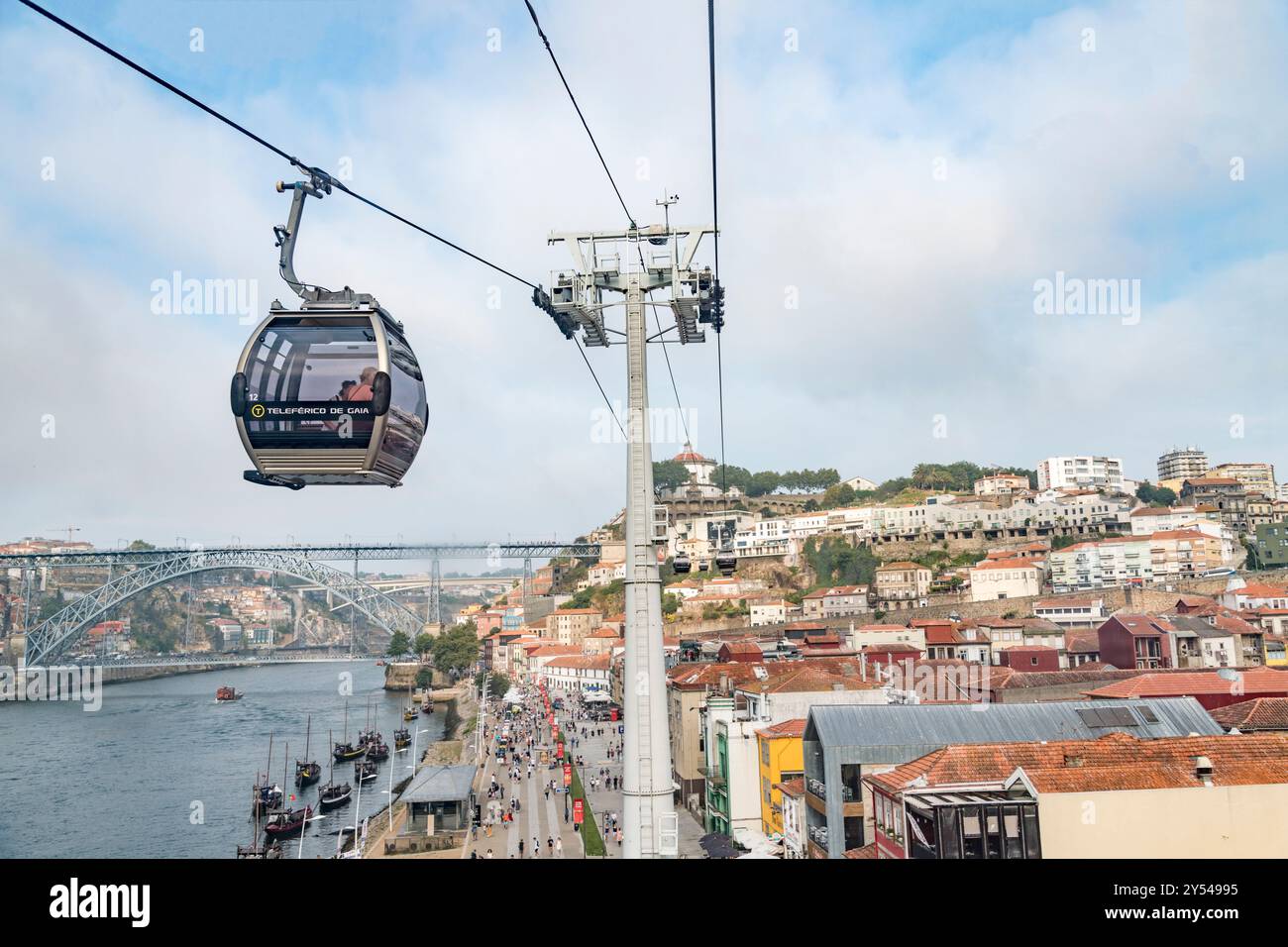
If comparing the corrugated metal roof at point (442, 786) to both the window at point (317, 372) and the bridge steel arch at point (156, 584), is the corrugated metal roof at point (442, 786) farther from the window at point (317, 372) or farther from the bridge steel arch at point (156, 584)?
the bridge steel arch at point (156, 584)

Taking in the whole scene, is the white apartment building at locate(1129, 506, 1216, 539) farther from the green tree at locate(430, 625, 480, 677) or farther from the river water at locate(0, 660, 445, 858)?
the river water at locate(0, 660, 445, 858)

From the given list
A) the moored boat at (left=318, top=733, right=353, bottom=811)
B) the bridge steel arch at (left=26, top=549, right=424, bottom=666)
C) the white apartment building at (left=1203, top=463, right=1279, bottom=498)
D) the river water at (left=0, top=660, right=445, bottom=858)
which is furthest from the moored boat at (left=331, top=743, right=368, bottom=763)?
the white apartment building at (left=1203, top=463, right=1279, bottom=498)

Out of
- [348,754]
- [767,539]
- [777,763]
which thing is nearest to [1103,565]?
[767,539]

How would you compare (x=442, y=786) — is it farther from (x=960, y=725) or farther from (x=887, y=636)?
(x=887, y=636)

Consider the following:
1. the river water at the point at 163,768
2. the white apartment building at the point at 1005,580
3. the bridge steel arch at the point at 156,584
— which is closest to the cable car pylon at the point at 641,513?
the river water at the point at 163,768

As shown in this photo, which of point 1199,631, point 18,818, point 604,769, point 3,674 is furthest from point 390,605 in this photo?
point 1199,631
